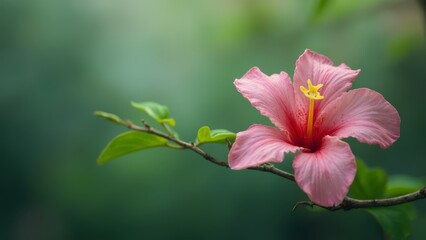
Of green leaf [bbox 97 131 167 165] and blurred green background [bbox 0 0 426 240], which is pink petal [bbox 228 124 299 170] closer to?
green leaf [bbox 97 131 167 165]

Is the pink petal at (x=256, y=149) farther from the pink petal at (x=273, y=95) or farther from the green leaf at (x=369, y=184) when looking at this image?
the green leaf at (x=369, y=184)

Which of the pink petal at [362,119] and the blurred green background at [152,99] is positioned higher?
the pink petal at [362,119]

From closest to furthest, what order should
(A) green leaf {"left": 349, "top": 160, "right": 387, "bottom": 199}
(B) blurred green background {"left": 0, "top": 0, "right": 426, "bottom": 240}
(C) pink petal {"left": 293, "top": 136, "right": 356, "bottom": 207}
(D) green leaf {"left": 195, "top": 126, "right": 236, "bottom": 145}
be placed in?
(C) pink petal {"left": 293, "top": 136, "right": 356, "bottom": 207}, (D) green leaf {"left": 195, "top": 126, "right": 236, "bottom": 145}, (A) green leaf {"left": 349, "top": 160, "right": 387, "bottom": 199}, (B) blurred green background {"left": 0, "top": 0, "right": 426, "bottom": 240}

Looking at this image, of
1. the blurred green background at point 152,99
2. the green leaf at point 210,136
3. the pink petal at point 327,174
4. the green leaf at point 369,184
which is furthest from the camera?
the blurred green background at point 152,99

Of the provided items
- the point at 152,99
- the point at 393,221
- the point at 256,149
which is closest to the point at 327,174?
the point at 256,149

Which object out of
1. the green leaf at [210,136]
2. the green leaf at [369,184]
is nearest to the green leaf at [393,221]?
the green leaf at [369,184]

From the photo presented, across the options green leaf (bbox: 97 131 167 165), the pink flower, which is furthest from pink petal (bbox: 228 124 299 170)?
green leaf (bbox: 97 131 167 165)

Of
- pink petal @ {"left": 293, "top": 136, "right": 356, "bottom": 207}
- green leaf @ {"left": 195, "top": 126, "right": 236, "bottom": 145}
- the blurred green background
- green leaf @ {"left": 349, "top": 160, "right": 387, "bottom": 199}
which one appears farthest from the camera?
the blurred green background

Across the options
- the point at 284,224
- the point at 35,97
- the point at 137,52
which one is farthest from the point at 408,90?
the point at 35,97
